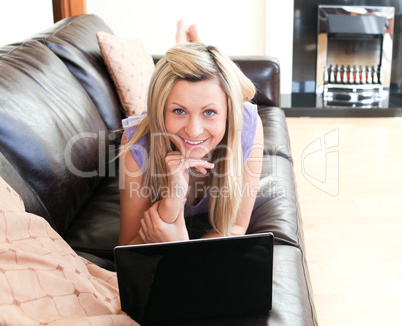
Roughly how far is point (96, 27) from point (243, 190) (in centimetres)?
130

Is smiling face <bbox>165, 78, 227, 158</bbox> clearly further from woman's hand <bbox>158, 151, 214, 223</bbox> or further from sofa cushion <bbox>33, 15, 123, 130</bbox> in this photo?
sofa cushion <bbox>33, 15, 123, 130</bbox>

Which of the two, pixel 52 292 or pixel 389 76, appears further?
pixel 389 76

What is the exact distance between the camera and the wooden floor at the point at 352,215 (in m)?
1.78

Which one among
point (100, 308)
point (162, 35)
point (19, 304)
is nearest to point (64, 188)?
point (100, 308)

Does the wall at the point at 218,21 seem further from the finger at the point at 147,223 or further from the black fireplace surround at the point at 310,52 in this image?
the finger at the point at 147,223

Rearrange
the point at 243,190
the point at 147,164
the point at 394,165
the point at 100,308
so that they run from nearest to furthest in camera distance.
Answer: the point at 100,308 < the point at 147,164 < the point at 243,190 < the point at 394,165

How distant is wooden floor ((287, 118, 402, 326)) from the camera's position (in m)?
1.78

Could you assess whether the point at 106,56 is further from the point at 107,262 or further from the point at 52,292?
the point at 52,292

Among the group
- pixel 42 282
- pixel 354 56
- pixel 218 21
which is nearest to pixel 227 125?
pixel 42 282

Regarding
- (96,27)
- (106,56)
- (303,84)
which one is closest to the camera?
(106,56)

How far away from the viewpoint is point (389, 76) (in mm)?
4312

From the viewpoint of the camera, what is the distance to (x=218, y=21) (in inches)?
165

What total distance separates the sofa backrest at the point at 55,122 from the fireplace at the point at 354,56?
8.70 feet

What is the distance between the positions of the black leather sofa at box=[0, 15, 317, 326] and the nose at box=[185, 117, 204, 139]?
1.18 ft
